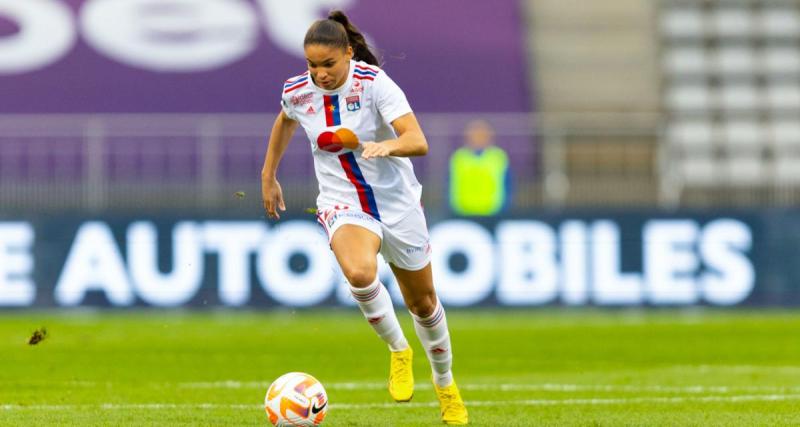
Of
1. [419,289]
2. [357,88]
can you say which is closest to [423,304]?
[419,289]

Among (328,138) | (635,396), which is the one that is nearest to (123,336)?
(635,396)

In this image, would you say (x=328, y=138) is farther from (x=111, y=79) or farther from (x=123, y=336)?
(x=111, y=79)

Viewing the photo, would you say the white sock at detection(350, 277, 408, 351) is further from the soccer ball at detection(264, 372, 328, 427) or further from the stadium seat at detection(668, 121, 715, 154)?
the stadium seat at detection(668, 121, 715, 154)

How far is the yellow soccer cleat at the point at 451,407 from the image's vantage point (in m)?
8.07

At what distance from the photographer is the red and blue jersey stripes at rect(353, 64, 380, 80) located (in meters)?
7.95

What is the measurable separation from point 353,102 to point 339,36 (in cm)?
36

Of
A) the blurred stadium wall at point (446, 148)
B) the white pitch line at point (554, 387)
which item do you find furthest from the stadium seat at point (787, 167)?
the white pitch line at point (554, 387)

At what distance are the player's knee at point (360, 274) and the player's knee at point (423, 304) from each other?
0.36 meters

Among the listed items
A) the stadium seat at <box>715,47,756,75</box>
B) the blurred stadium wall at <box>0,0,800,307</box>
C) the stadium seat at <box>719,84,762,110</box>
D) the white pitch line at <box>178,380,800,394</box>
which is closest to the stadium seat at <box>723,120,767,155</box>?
the blurred stadium wall at <box>0,0,800,307</box>

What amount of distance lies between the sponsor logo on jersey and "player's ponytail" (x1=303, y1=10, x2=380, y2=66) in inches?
11.6

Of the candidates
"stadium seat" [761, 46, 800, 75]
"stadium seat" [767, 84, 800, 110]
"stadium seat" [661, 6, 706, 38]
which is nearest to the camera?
"stadium seat" [767, 84, 800, 110]

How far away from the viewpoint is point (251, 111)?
2219 cm

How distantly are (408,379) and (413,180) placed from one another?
1029 millimetres

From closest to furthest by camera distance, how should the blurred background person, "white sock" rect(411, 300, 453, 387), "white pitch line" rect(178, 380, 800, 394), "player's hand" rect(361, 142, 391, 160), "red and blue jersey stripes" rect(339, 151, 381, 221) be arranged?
"player's hand" rect(361, 142, 391, 160), "red and blue jersey stripes" rect(339, 151, 381, 221), "white sock" rect(411, 300, 453, 387), "white pitch line" rect(178, 380, 800, 394), the blurred background person
